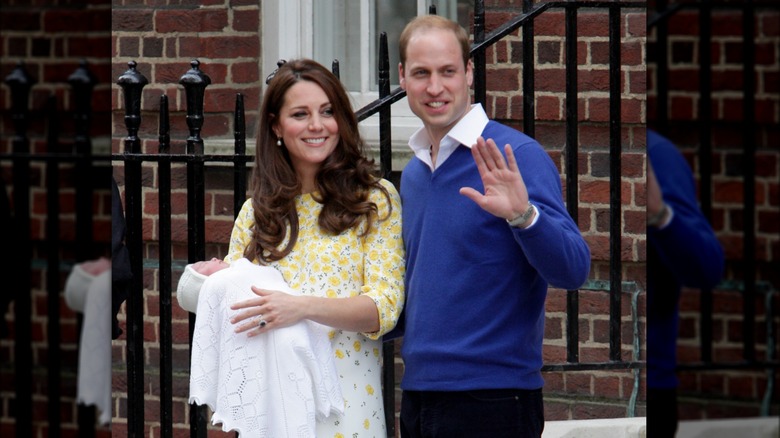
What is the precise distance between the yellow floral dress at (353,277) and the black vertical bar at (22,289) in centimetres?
187

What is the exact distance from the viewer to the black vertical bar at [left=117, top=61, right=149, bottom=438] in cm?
339

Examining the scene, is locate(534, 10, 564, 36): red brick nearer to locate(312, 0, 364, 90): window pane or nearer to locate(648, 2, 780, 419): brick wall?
locate(312, 0, 364, 90): window pane

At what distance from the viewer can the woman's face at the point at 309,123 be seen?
2.42 metres

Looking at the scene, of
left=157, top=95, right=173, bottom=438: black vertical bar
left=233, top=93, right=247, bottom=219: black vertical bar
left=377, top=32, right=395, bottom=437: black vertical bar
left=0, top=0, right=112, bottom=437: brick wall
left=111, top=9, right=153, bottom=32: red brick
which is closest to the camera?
left=0, top=0, right=112, bottom=437: brick wall

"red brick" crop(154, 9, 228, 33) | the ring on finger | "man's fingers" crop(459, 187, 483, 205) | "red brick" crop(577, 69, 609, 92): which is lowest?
the ring on finger

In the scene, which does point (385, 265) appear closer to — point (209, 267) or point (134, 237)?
point (209, 267)

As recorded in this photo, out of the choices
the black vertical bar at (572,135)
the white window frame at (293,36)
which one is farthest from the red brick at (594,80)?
the black vertical bar at (572,135)

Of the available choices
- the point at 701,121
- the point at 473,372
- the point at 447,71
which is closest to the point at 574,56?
the point at 447,71

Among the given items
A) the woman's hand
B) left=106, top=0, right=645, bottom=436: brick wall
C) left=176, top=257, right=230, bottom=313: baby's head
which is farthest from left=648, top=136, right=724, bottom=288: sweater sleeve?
left=106, top=0, right=645, bottom=436: brick wall

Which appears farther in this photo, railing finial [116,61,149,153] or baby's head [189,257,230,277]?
railing finial [116,61,149,153]

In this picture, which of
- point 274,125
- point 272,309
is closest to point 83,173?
point 272,309

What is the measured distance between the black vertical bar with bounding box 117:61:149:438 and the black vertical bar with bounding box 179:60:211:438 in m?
0.16

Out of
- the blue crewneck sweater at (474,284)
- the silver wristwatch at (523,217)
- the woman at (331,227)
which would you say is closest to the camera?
the silver wristwatch at (523,217)

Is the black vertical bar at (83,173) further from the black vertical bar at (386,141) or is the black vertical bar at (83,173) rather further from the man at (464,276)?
the black vertical bar at (386,141)
